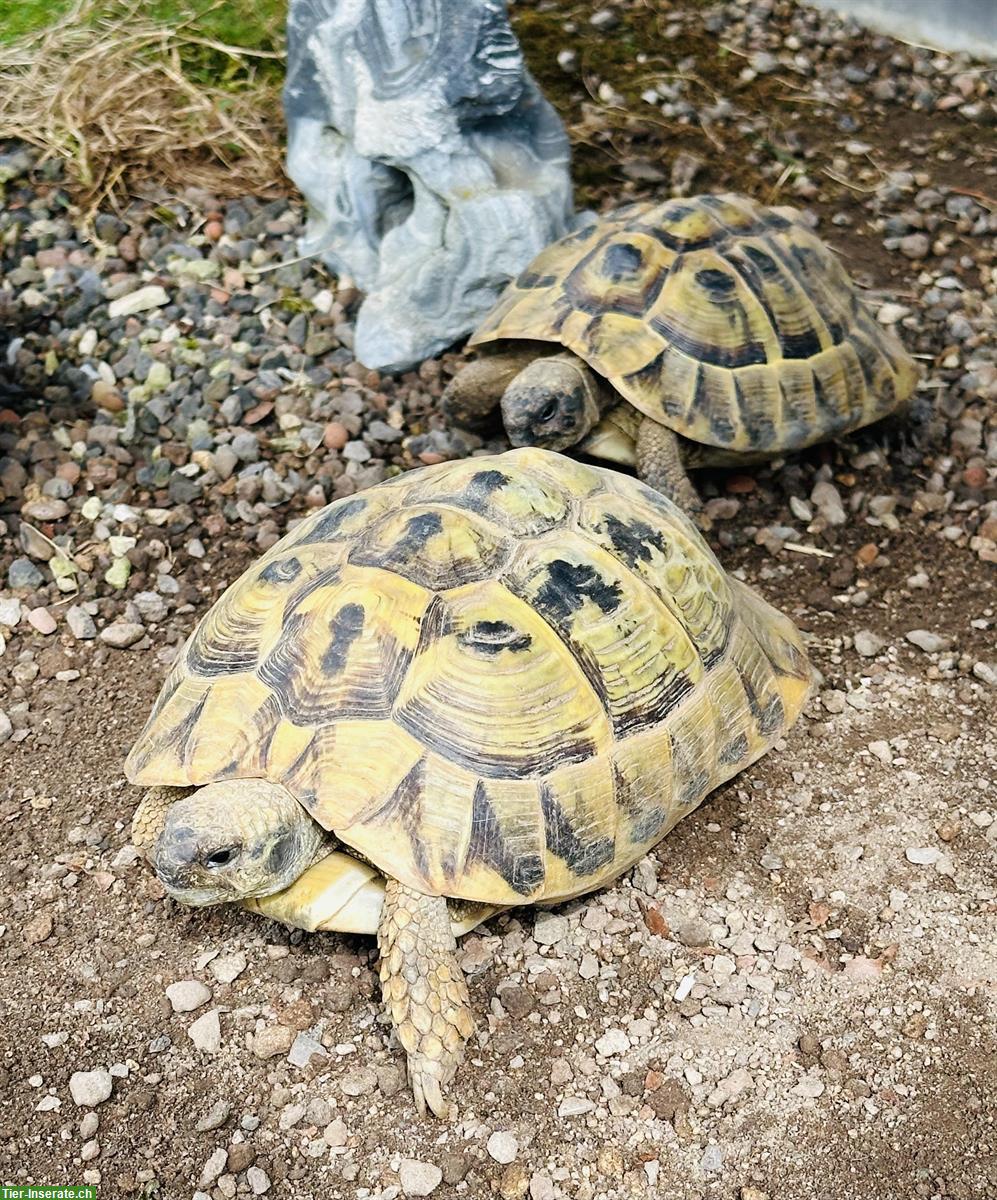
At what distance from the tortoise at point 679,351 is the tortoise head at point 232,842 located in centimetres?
164

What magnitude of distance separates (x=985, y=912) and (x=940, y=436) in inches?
73.3

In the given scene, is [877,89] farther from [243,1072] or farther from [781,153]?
[243,1072]

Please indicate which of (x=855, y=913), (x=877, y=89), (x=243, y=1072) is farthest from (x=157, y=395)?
(x=877, y=89)

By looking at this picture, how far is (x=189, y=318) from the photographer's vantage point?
177 inches

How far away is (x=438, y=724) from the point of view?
99.7 inches

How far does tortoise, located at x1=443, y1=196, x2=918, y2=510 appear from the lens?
3.78 m

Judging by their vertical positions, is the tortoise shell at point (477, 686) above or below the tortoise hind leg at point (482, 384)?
above

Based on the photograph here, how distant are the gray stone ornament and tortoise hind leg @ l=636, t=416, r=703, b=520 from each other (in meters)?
0.89

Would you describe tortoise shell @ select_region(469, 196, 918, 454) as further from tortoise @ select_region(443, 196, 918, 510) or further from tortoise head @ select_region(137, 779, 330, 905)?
tortoise head @ select_region(137, 779, 330, 905)

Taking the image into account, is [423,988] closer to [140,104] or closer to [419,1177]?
[419,1177]

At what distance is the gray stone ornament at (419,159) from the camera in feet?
13.5

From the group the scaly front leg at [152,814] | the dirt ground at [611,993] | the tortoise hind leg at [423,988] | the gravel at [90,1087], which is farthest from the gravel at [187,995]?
the tortoise hind leg at [423,988]

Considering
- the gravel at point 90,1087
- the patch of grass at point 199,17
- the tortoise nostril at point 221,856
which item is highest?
the patch of grass at point 199,17

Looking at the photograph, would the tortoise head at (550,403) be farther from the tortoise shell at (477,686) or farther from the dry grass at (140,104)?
the dry grass at (140,104)
